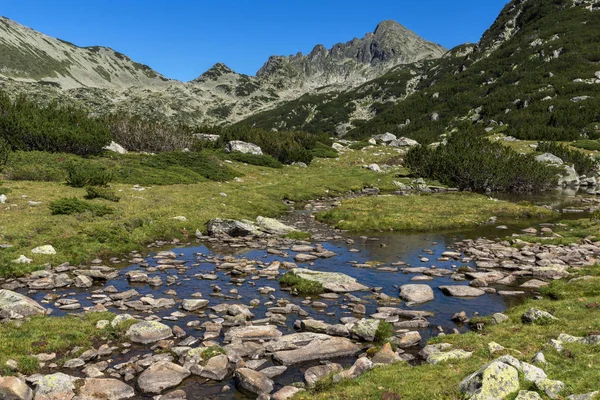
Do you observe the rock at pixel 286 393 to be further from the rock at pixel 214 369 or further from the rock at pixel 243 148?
the rock at pixel 243 148

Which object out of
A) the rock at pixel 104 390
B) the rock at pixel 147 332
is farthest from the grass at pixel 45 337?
the rock at pixel 104 390

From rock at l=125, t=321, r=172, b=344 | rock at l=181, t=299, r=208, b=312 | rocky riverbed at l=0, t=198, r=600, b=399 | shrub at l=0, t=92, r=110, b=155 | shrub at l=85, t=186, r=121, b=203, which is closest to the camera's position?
rocky riverbed at l=0, t=198, r=600, b=399

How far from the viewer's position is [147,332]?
11.8 metres

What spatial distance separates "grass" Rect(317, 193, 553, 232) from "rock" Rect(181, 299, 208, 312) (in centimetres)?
1697

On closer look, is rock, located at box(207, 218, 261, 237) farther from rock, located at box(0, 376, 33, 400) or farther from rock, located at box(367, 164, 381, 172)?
rock, located at box(367, 164, 381, 172)

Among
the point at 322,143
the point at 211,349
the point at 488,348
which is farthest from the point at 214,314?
the point at 322,143

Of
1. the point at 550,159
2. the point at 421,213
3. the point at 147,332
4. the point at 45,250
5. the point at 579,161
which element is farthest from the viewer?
the point at 579,161

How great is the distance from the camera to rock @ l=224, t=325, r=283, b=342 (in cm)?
1196

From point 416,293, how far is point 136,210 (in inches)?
813

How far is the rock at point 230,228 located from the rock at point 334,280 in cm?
924

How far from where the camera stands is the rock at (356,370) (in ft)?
30.3

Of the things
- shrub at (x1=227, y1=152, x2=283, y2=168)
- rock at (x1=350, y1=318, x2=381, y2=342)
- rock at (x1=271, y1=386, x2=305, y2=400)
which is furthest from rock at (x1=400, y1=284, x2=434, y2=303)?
shrub at (x1=227, y1=152, x2=283, y2=168)

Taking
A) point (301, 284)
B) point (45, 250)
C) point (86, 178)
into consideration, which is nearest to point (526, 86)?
point (86, 178)

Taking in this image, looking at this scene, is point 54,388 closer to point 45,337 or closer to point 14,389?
point 14,389
